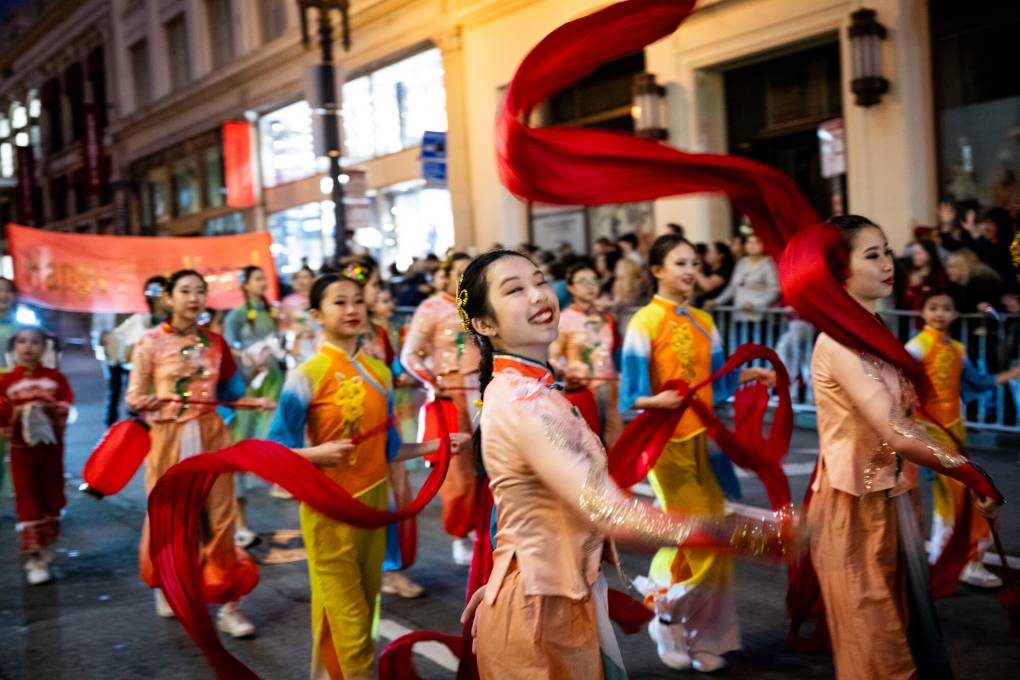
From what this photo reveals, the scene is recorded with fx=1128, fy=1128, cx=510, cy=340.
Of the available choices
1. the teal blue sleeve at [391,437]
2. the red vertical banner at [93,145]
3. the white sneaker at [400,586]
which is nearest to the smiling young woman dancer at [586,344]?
the white sneaker at [400,586]

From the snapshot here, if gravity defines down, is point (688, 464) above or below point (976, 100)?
below

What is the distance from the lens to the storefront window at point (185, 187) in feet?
105

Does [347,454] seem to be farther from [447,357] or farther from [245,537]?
[245,537]

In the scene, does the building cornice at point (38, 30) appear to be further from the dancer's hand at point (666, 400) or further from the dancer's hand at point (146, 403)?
the dancer's hand at point (666, 400)

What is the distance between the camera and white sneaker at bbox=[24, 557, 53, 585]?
7.06 metres

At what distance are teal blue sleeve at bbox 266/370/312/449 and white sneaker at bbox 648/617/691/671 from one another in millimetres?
1802

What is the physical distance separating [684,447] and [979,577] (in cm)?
200

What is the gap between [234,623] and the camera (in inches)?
229

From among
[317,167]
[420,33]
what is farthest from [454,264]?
[317,167]

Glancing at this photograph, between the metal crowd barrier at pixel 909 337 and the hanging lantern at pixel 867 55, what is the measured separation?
9.76 ft

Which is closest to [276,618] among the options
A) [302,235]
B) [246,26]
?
[302,235]

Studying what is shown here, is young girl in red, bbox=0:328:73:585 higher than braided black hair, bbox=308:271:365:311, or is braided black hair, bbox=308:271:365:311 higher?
braided black hair, bbox=308:271:365:311

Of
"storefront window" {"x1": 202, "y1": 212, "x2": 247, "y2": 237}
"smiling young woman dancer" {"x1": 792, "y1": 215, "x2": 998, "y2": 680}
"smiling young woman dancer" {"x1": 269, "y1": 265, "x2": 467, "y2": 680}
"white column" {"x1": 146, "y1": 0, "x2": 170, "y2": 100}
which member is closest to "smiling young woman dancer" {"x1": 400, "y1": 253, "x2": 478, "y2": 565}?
"smiling young woman dancer" {"x1": 269, "y1": 265, "x2": 467, "y2": 680}

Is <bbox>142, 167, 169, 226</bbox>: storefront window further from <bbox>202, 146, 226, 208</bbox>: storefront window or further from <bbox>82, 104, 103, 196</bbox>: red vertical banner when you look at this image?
<bbox>202, 146, 226, 208</bbox>: storefront window
